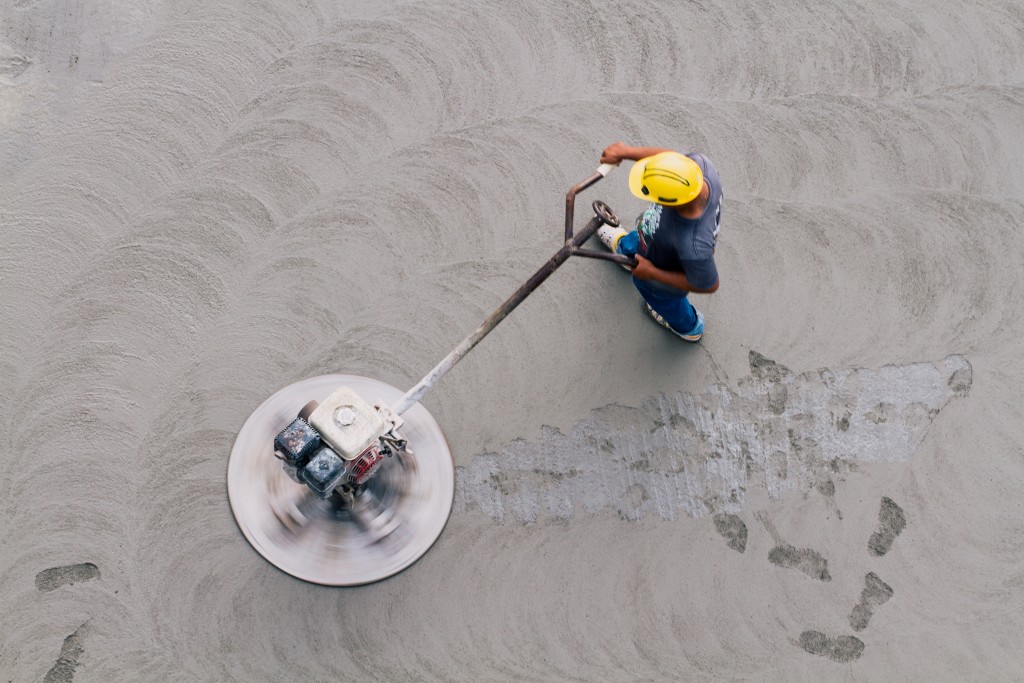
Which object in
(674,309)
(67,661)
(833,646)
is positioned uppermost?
(674,309)

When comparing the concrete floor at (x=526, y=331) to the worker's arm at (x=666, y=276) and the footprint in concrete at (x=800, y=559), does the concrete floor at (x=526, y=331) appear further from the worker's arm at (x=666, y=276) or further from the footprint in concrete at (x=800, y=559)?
the worker's arm at (x=666, y=276)

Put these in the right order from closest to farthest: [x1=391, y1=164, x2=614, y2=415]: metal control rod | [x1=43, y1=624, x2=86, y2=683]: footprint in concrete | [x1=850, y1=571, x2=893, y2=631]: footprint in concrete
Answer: [x1=391, y1=164, x2=614, y2=415]: metal control rod < [x1=43, y1=624, x2=86, y2=683]: footprint in concrete < [x1=850, y1=571, x2=893, y2=631]: footprint in concrete

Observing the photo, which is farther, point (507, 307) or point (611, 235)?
point (611, 235)

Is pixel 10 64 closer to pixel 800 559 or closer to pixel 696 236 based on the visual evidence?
pixel 696 236

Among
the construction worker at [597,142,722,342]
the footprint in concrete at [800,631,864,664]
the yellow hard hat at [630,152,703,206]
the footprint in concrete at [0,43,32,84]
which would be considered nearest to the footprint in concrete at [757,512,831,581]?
the footprint in concrete at [800,631,864,664]

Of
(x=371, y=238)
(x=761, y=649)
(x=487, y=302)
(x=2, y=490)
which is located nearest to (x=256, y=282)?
(x=371, y=238)

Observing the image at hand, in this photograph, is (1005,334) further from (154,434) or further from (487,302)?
(154,434)

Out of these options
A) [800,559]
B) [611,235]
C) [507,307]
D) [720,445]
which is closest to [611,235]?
[611,235]

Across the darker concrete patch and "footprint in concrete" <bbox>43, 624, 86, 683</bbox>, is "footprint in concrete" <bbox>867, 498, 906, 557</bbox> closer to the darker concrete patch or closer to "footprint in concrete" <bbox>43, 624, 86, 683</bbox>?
the darker concrete patch
